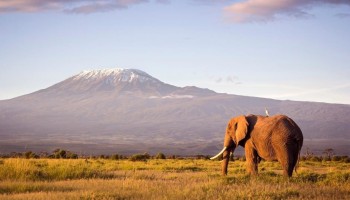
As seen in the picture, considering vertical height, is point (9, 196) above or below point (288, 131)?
below

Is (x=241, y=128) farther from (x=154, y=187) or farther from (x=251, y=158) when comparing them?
(x=154, y=187)

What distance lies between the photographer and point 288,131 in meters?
19.3

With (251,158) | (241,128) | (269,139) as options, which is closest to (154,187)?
(269,139)

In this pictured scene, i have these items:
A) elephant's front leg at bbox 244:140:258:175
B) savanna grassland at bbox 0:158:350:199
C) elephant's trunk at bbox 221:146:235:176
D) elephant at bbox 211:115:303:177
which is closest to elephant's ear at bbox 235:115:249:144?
elephant at bbox 211:115:303:177

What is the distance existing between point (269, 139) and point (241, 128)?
1.73 m

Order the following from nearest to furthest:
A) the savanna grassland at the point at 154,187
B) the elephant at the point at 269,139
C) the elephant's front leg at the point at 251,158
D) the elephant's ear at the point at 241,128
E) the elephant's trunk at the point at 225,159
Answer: the savanna grassland at the point at 154,187 < the elephant at the point at 269,139 < the elephant's front leg at the point at 251,158 < the elephant's ear at the point at 241,128 < the elephant's trunk at the point at 225,159

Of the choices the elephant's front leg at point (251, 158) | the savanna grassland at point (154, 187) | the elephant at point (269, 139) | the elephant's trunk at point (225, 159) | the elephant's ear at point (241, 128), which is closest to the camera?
the savanna grassland at point (154, 187)

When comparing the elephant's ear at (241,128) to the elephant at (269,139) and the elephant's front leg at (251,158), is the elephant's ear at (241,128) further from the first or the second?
the elephant's front leg at (251,158)

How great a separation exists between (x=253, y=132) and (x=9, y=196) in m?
9.62

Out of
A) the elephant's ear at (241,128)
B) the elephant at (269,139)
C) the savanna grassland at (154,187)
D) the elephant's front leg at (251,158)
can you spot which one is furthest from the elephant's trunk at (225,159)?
the savanna grassland at (154,187)

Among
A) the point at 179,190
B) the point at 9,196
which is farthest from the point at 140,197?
the point at 9,196

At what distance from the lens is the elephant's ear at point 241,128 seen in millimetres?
20953

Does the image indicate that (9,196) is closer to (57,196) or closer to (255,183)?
(57,196)

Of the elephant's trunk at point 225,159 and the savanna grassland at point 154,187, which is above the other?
the elephant's trunk at point 225,159
